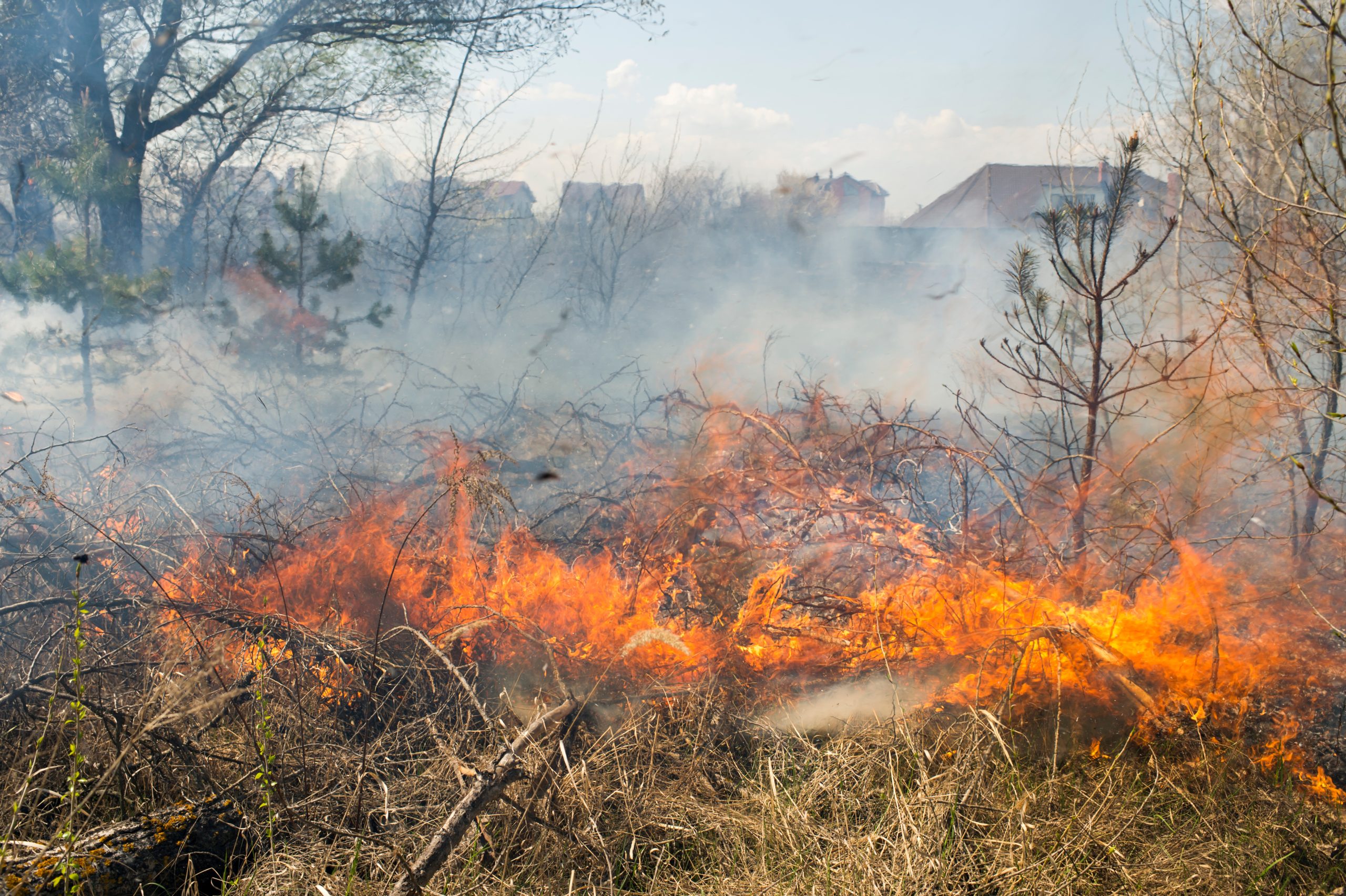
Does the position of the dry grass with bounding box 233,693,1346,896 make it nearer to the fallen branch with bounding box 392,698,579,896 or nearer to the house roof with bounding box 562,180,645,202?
the fallen branch with bounding box 392,698,579,896

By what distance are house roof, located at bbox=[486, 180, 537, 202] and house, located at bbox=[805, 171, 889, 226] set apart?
9.56 meters

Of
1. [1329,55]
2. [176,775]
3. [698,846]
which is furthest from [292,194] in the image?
[1329,55]

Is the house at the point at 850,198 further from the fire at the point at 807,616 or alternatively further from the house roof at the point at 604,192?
the fire at the point at 807,616

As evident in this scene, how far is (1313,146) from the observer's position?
19.1 ft

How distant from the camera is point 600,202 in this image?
39.3 feet

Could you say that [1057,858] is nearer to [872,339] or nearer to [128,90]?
[128,90]

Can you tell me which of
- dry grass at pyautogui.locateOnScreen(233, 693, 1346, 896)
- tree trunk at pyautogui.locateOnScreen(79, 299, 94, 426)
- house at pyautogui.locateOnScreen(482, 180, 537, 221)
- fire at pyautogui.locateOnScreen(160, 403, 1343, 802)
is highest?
house at pyautogui.locateOnScreen(482, 180, 537, 221)

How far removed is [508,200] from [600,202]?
1502 mm

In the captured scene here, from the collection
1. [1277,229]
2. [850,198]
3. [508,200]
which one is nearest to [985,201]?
[850,198]

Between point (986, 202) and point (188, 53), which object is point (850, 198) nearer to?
point (986, 202)

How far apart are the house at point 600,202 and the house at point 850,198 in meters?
8.75

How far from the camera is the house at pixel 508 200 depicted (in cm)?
981

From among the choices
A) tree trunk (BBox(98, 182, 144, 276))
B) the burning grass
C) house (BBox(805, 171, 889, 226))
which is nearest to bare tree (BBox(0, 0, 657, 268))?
tree trunk (BBox(98, 182, 144, 276))

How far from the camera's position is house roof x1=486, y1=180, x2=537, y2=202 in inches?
384
